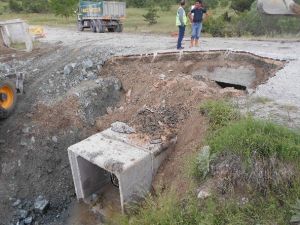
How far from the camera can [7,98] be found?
8727 millimetres

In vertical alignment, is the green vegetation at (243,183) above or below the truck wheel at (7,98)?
above

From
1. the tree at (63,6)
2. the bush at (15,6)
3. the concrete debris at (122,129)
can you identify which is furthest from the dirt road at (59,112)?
the bush at (15,6)

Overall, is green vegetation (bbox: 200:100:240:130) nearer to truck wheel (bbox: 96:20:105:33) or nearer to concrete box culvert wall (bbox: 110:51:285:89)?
concrete box culvert wall (bbox: 110:51:285:89)

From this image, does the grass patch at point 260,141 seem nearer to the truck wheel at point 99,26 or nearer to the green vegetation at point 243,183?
the green vegetation at point 243,183

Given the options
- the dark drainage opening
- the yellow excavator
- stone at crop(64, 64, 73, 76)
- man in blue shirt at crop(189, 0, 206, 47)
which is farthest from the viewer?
man in blue shirt at crop(189, 0, 206, 47)

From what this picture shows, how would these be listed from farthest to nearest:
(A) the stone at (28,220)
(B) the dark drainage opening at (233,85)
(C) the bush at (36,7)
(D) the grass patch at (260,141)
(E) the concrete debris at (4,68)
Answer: (C) the bush at (36,7) → (E) the concrete debris at (4,68) → (B) the dark drainage opening at (233,85) → (A) the stone at (28,220) → (D) the grass patch at (260,141)

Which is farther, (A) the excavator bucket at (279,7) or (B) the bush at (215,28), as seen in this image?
(B) the bush at (215,28)

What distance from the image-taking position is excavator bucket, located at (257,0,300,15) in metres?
12.9

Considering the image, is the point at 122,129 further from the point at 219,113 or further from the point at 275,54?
the point at 275,54

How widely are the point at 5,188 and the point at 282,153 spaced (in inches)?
235

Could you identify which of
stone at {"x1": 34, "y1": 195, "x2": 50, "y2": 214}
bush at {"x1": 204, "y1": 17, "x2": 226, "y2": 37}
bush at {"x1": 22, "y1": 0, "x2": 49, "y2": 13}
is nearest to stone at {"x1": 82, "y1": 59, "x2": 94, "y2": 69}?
stone at {"x1": 34, "y1": 195, "x2": 50, "y2": 214}

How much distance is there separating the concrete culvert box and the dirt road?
2.84 ft

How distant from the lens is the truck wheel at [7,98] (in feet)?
27.8

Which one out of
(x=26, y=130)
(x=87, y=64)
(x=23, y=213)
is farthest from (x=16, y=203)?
(x=87, y=64)
